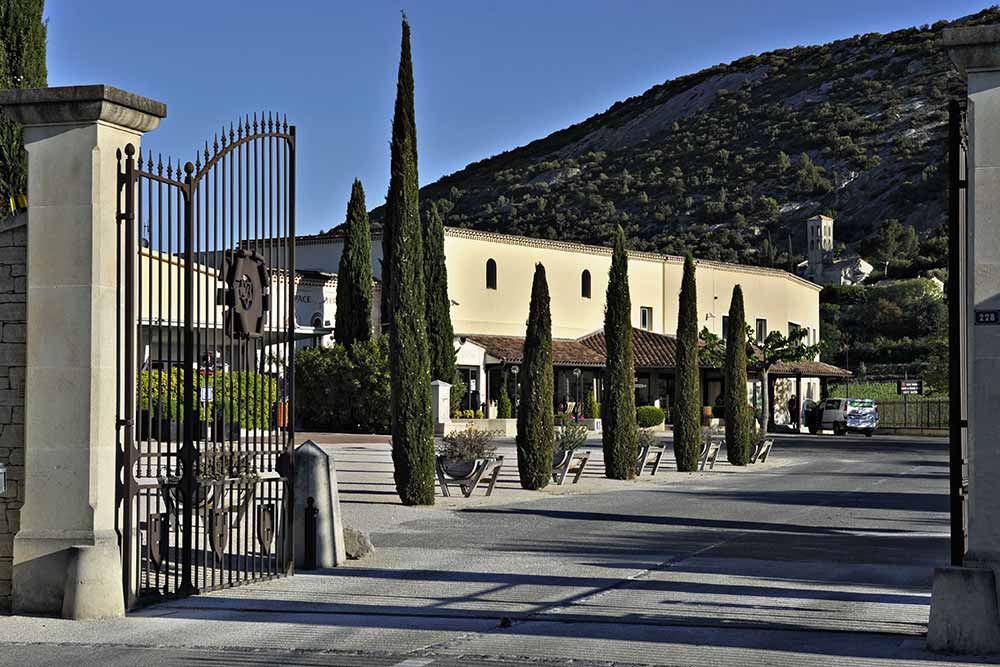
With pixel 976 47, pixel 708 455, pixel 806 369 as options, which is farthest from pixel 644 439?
pixel 806 369

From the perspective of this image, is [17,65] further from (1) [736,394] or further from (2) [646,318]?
(2) [646,318]

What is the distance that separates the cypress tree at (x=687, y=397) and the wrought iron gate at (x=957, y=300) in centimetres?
2188

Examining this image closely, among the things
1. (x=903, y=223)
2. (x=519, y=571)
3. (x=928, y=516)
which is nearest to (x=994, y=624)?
(x=519, y=571)

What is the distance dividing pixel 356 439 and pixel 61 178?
33015 mm

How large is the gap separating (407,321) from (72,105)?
34.7 ft

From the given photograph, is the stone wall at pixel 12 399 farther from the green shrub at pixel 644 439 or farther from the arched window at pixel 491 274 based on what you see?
the arched window at pixel 491 274

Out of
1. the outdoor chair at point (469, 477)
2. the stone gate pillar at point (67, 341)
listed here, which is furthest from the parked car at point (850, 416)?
the stone gate pillar at point (67, 341)

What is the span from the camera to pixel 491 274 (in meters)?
60.5

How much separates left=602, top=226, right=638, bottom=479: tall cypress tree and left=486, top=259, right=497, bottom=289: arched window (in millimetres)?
31279

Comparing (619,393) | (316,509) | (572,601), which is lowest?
(572,601)

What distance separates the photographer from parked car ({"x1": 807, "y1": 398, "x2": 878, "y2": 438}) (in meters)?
62.0

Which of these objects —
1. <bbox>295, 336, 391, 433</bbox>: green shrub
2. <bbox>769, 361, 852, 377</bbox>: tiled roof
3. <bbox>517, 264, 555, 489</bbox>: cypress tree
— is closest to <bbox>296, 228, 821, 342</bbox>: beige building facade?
<bbox>769, 361, 852, 377</bbox>: tiled roof

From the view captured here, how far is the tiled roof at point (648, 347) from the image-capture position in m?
63.3

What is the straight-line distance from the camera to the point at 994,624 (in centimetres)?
900
